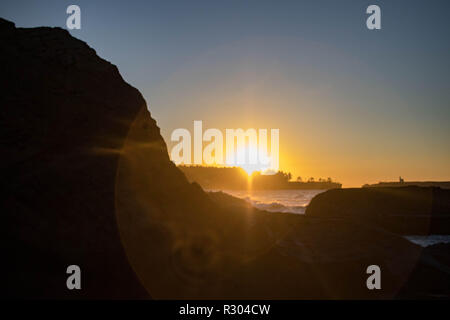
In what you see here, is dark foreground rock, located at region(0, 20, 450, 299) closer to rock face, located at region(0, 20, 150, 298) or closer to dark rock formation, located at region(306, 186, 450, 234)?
rock face, located at region(0, 20, 150, 298)

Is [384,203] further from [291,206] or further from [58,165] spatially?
[58,165]

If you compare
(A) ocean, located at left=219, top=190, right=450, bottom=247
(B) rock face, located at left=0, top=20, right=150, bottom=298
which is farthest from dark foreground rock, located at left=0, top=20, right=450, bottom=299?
(A) ocean, located at left=219, top=190, right=450, bottom=247

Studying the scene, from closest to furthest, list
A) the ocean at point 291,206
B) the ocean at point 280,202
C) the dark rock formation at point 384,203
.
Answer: the ocean at point 291,206
the dark rock formation at point 384,203
the ocean at point 280,202

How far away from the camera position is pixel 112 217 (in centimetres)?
460

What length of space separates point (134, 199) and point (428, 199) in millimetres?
43248

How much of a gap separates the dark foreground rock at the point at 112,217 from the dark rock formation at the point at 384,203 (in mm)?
29427

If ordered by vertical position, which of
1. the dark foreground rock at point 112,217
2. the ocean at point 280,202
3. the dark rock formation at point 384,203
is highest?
the dark foreground rock at point 112,217

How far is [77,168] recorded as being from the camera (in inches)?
187

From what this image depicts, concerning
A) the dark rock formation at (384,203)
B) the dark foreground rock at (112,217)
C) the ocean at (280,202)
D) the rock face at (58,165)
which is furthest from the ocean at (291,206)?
the rock face at (58,165)

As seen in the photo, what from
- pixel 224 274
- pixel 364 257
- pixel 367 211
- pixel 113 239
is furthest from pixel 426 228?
pixel 113 239

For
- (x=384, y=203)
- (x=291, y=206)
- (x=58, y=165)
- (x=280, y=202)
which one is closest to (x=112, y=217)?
(x=58, y=165)

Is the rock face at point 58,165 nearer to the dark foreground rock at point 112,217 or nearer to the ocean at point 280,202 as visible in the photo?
the dark foreground rock at point 112,217

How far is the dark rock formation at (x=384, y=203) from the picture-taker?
35500 mm

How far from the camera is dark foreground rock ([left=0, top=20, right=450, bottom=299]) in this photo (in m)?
4.21
